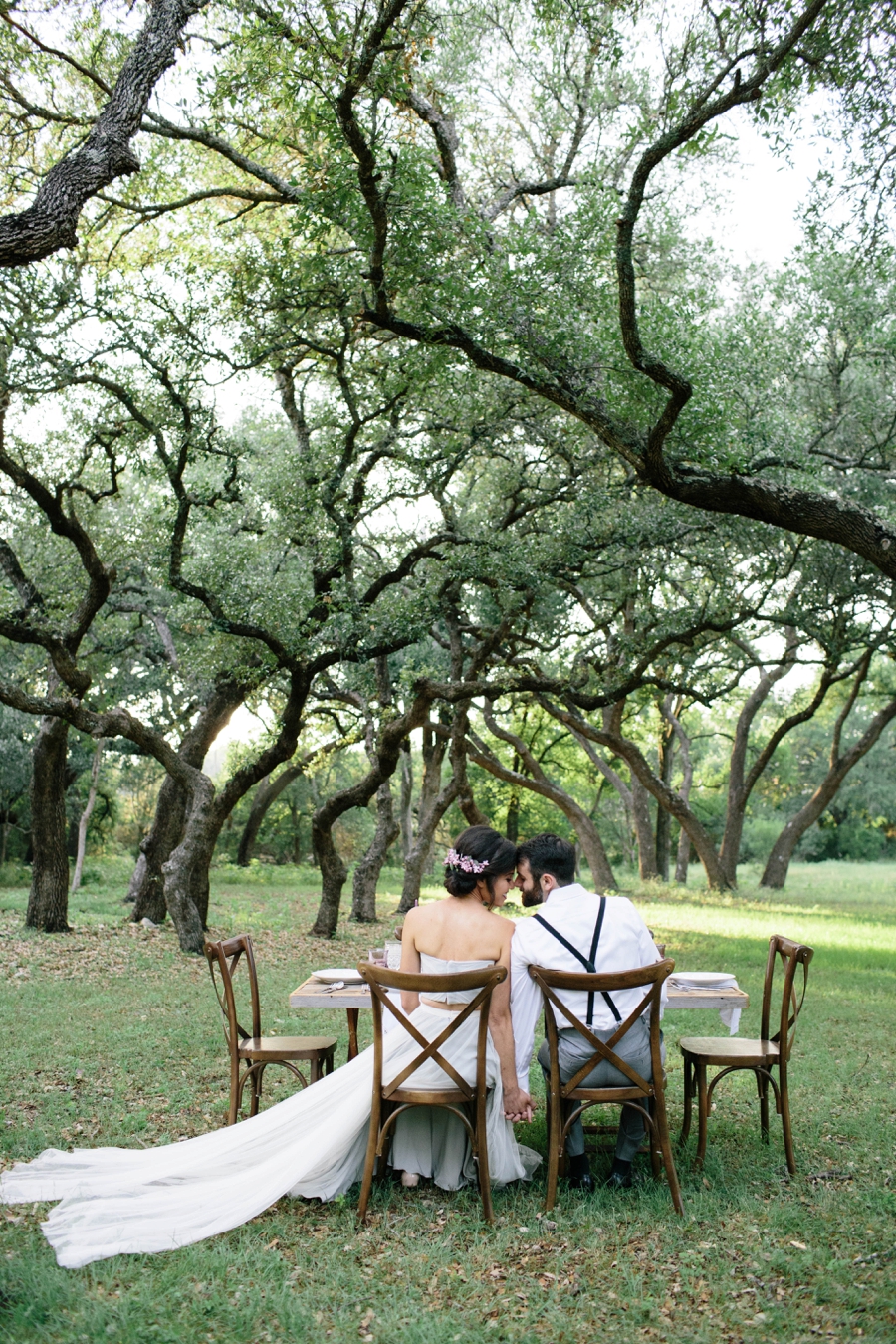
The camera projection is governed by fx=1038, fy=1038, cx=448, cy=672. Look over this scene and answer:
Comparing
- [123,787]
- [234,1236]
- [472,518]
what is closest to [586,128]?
[472,518]

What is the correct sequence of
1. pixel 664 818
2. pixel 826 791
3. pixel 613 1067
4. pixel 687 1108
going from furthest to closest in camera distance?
1. pixel 664 818
2. pixel 826 791
3. pixel 687 1108
4. pixel 613 1067

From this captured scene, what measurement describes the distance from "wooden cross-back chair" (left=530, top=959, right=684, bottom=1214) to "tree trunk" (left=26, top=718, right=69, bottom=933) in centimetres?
1104

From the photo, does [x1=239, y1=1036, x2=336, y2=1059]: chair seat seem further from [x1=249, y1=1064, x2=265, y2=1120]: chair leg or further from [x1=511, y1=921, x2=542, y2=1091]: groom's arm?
[x1=511, y1=921, x2=542, y2=1091]: groom's arm

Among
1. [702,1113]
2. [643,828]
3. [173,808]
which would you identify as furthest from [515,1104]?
[643,828]

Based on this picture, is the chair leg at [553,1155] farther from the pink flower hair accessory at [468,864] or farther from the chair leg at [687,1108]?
the chair leg at [687,1108]

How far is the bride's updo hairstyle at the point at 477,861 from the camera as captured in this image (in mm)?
5000

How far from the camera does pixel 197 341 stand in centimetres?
1120

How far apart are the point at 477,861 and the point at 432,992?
70 cm

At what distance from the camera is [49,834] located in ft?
48.1

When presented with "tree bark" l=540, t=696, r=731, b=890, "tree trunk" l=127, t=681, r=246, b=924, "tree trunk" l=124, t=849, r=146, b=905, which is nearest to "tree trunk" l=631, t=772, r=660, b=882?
"tree bark" l=540, t=696, r=731, b=890

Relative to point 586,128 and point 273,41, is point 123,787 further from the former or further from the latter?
point 273,41

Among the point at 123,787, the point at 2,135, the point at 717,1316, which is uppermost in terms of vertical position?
the point at 2,135

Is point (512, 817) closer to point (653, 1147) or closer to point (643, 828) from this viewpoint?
point (643, 828)

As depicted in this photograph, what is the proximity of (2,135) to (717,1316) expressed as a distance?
11690 millimetres
